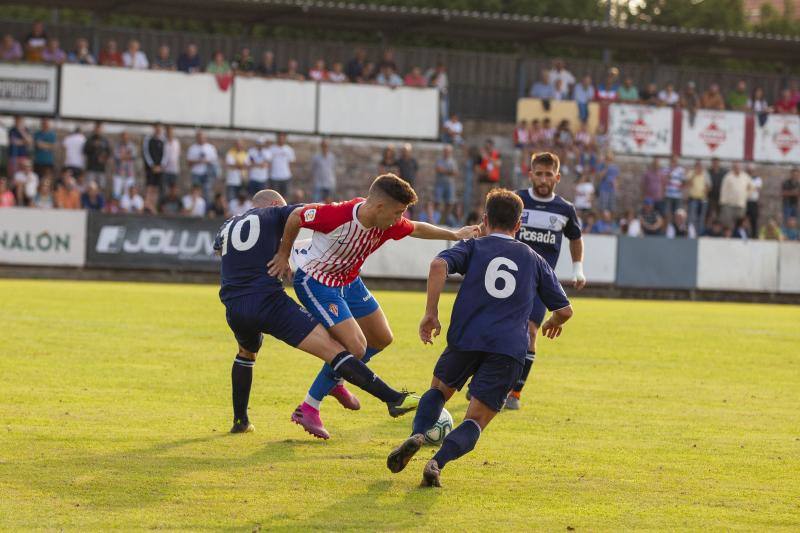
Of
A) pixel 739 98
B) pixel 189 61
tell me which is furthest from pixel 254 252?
pixel 739 98

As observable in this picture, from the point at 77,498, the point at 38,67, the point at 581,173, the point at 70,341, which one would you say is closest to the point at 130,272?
the point at 38,67

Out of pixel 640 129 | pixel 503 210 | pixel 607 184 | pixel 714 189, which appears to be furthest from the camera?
pixel 640 129

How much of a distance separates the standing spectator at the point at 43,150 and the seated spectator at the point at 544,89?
44.7ft

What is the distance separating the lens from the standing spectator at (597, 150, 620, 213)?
33.5 meters

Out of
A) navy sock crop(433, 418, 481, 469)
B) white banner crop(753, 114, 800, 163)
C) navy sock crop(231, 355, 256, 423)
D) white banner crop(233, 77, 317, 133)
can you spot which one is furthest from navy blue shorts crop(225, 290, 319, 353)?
white banner crop(753, 114, 800, 163)

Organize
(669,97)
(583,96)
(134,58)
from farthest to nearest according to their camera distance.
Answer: (669,97) → (583,96) → (134,58)

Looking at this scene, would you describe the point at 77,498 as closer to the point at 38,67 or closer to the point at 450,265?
the point at 450,265

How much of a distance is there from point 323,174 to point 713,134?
1216 cm

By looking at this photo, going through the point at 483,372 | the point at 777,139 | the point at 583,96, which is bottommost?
the point at 483,372

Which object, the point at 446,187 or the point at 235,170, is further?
the point at 446,187

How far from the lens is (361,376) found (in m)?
8.31

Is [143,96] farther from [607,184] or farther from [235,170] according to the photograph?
[607,184]

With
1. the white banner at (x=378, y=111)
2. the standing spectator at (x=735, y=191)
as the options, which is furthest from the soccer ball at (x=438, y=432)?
the standing spectator at (x=735, y=191)

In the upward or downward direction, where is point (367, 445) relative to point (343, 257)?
downward
